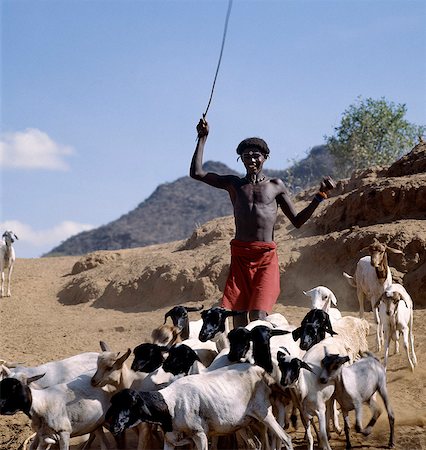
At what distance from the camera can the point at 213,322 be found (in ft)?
22.7

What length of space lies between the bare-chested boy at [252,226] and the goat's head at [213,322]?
38cm

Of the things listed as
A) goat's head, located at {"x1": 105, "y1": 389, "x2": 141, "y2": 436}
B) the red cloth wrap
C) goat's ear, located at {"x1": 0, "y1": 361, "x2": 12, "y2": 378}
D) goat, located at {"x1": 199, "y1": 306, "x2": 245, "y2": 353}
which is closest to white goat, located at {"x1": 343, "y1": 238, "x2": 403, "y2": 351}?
the red cloth wrap

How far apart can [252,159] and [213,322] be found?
164 centimetres

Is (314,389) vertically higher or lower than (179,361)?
lower

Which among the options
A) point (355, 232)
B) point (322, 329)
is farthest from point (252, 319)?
point (355, 232)

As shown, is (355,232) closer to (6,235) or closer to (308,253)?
(308,253)

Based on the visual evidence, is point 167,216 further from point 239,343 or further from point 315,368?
point 239,343

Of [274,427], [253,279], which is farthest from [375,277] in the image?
[274,427]

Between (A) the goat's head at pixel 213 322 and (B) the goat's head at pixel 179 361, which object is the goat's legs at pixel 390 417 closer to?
(A) the goat's head at pixel 213 322

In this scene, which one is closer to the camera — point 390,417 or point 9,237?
point 390,417

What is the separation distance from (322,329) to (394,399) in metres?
1.95

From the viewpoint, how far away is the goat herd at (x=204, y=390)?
5785mm

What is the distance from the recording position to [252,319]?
7.41 m

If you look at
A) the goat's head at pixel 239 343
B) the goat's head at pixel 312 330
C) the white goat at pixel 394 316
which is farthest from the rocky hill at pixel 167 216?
the goat's head at pixel 239 343
